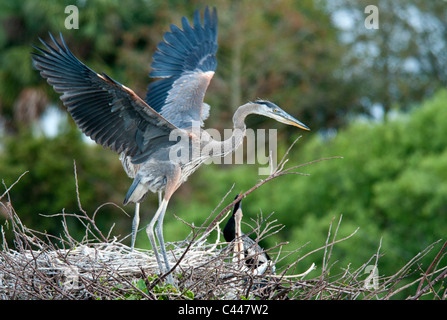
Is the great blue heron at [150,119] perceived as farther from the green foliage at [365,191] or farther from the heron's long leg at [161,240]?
the green foliage at [365,191]

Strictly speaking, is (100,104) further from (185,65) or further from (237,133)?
(185,65)

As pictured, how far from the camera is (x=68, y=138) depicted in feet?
55.0

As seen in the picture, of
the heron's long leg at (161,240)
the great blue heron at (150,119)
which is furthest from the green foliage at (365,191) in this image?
the heron's long leg at (161,240)

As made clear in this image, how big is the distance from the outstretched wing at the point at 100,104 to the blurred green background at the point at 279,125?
8.61 metres

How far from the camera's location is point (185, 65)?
6.56 m

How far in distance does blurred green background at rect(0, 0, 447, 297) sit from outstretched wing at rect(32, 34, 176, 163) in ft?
28.2

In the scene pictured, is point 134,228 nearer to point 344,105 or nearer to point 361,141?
point 361,141

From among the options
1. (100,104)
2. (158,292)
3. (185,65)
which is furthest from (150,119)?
(185,65)

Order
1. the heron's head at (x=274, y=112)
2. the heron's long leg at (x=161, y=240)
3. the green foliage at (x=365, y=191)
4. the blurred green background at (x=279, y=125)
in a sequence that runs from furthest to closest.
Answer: the blurred green background at (x=279, y=125) < the green foliage at (x=365, y=191) < the heron's head at (x=274, y=112) < the heron's long leg at (x=161, y=240)

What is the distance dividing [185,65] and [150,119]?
1523mm

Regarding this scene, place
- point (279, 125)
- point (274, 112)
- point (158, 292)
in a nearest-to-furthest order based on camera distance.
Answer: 1. point (158, 292)
2. point (274, 112)
3. point (279, 125)

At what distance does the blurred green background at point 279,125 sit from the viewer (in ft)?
46.7
